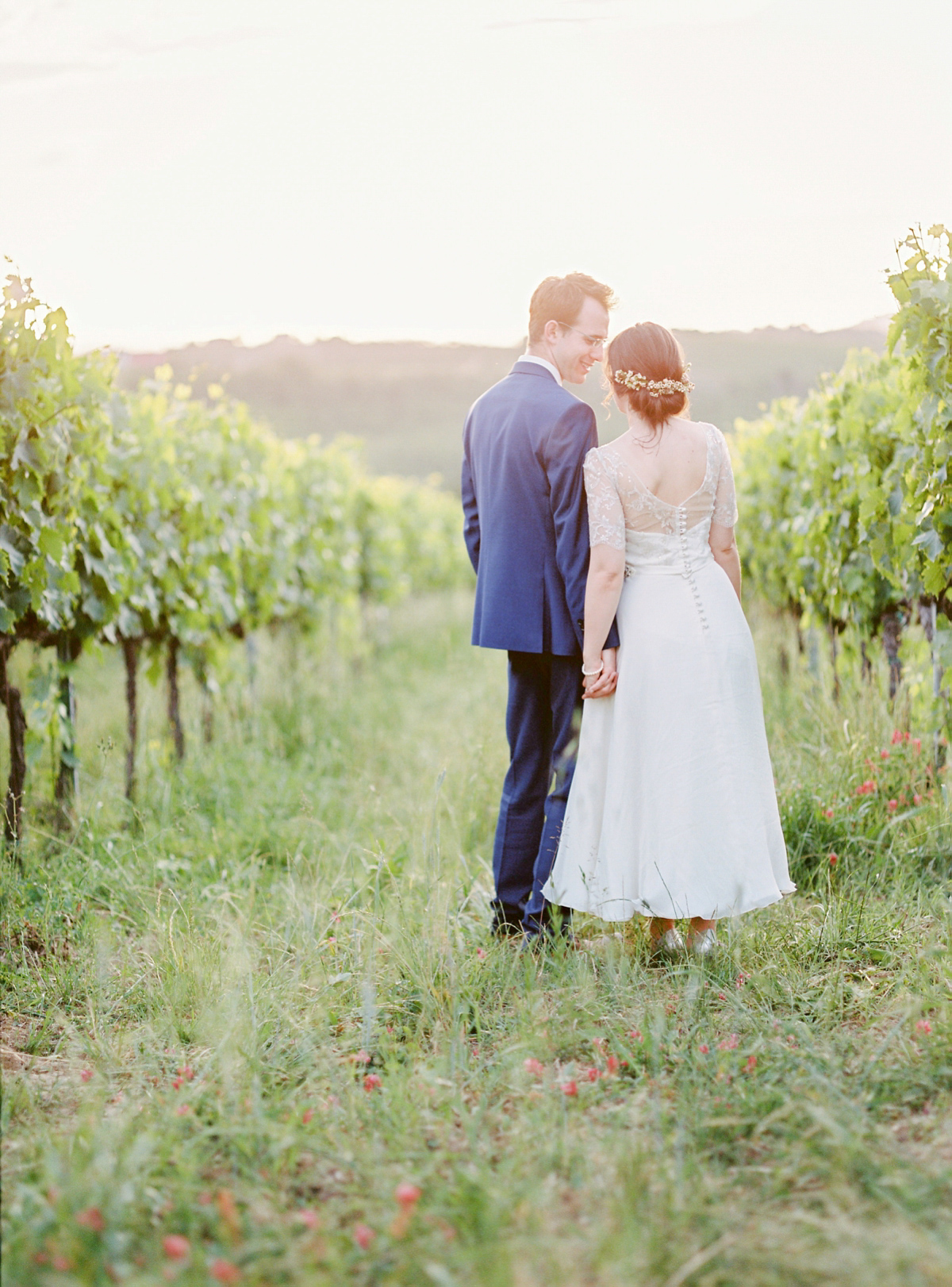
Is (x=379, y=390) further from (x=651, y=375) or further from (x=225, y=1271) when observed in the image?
(x=225, y=1271)

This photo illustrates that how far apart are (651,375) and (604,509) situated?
17.4 inches

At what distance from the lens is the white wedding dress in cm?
308

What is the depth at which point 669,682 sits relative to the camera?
3.13m

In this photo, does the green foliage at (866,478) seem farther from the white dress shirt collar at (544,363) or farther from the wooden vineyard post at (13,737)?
the wooden vineyard post at (13,737)

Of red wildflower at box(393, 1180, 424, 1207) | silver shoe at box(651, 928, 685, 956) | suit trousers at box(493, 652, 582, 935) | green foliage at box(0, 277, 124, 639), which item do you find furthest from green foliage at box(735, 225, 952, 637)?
green foliage at box(0, 277, 124, 639)

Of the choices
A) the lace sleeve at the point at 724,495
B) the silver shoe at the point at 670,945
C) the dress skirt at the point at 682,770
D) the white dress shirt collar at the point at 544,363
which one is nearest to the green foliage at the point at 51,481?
the white dress shirt collar at the point at 544,363

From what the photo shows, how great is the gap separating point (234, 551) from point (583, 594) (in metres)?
4.45

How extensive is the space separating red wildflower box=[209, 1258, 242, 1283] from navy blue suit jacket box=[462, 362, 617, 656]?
2.07 metres

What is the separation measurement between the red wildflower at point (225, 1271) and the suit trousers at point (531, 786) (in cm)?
194

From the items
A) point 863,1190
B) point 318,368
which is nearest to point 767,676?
point 863,1190

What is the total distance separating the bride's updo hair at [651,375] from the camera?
313 cm

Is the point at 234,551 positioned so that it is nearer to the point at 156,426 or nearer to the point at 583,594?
the point at 156,426

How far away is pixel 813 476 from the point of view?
557 cm

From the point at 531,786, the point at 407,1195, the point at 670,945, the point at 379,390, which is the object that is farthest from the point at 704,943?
the point at 379,390
